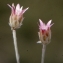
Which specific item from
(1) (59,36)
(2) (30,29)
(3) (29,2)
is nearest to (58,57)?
(1) (59,36)

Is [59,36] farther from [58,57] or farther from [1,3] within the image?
[1,3]

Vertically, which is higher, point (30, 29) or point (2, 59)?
point (30, 29)

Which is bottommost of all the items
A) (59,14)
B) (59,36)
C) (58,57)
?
(58,57)

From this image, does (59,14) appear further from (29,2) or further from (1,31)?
(1,31)

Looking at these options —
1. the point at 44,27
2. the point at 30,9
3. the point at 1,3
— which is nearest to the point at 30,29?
the point at 30,9

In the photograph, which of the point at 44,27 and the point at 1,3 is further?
the point at 1,3

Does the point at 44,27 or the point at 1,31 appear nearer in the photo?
the point at 44,27

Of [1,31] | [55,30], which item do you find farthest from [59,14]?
[1,31]

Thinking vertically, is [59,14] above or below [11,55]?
above
